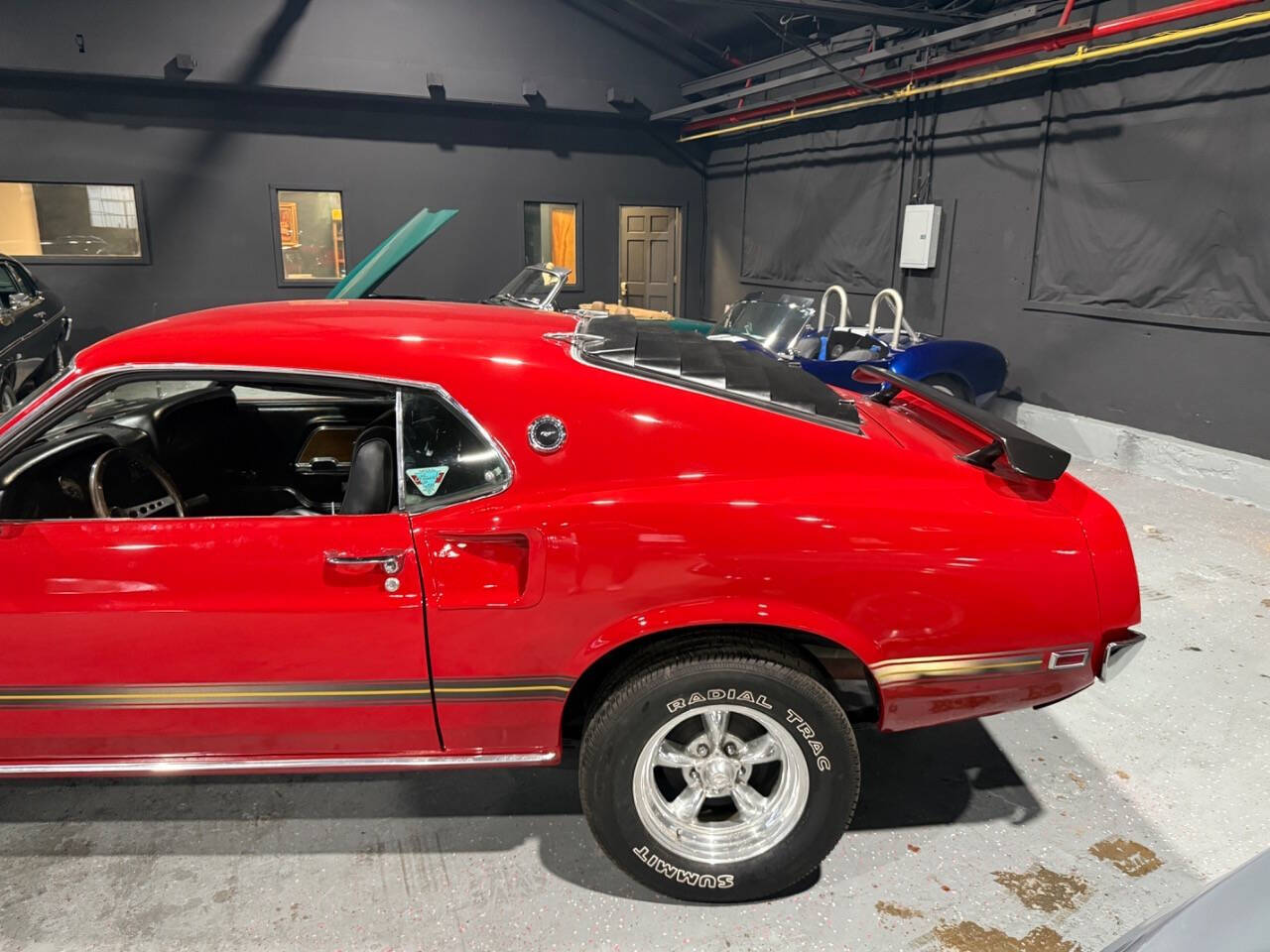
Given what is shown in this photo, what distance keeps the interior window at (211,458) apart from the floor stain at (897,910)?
167 centimetres

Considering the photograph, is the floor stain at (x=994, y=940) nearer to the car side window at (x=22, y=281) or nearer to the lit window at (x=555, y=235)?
the car side window at (x=22, y=281)

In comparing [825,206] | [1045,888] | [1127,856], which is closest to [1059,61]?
[825,206]

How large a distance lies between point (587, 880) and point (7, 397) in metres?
7.21

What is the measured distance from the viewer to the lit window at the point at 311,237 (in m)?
12.8

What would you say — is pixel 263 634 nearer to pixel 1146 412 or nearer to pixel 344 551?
pixel 344 551

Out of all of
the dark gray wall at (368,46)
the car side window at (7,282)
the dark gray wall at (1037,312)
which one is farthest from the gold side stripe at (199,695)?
the dark gray wall at (368,46)

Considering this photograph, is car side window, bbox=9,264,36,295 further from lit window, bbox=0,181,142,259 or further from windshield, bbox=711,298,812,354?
windshield, bbox=711,298,812,354

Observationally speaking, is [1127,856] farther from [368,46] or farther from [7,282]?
[368,46]

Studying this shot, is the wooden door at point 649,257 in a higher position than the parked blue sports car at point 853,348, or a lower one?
higher

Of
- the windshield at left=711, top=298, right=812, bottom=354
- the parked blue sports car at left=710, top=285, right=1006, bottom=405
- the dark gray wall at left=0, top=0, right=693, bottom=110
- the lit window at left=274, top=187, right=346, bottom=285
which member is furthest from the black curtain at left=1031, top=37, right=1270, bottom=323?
the lit window at left=274, top=187, right=346, bottom=285

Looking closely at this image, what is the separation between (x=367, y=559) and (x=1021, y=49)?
7.85 meters

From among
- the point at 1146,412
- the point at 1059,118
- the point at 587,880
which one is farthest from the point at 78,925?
the point at 1059,118

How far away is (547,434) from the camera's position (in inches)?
86.0

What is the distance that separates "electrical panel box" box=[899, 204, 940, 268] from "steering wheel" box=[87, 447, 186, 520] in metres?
8.61
